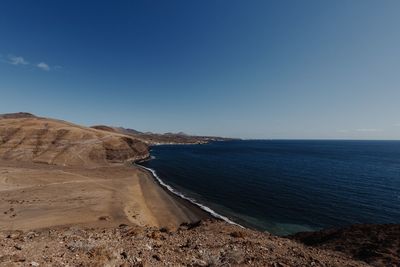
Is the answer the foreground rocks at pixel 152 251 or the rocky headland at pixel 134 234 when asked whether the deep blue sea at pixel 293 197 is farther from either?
the foreground rocks at pixel 152 251

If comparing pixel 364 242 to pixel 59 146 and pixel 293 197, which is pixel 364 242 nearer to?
pixel 293 197

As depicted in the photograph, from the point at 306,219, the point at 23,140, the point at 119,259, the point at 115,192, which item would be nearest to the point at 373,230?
the point at 306,219

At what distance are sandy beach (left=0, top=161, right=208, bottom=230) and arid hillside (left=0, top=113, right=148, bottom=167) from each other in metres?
26.6

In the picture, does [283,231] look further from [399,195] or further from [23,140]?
[23,140]

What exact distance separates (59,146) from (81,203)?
205 feet

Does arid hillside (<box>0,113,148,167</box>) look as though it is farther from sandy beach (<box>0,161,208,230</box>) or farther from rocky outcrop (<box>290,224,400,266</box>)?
rocky outcrop (<box>290,224,400,266</box>)

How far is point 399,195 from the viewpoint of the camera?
54938 millimetres

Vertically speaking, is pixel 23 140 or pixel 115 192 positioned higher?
pixel 23 140

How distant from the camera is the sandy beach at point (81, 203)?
31453 millimetres

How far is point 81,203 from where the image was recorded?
39156 mm

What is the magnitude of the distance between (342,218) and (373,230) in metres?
19.7

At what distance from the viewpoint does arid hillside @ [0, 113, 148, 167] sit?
83.3 m

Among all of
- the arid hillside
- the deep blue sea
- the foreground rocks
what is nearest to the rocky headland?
the foreground rocks

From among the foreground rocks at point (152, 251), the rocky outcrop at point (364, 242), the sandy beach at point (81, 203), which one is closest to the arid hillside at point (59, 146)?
the sandy beach at point (81, 203)
